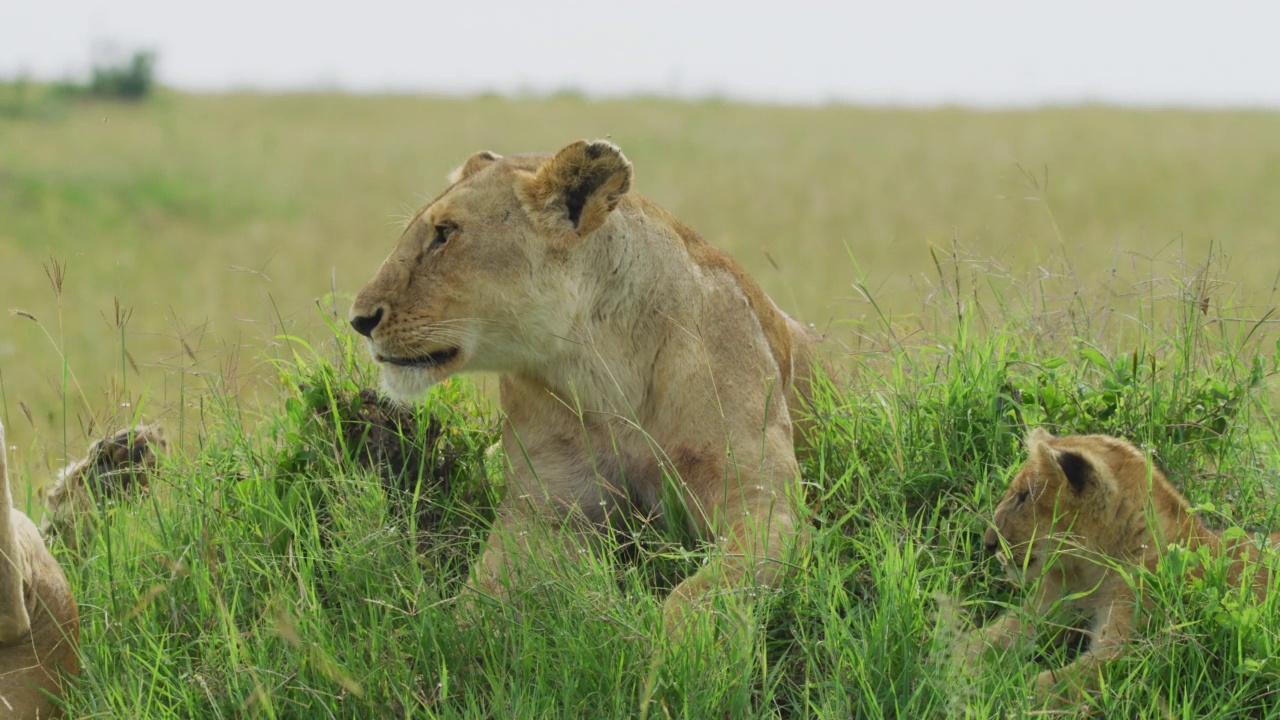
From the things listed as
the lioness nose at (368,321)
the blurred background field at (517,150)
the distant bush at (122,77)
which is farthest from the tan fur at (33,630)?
the distant bush at (122,77)

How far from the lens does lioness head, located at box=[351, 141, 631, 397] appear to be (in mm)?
4004

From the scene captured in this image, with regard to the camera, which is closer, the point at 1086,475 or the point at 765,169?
the point at 1086,475

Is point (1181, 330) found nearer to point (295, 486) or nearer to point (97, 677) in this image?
point (295, 486)

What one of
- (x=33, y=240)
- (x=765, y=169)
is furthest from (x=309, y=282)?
(x=765, y=169)

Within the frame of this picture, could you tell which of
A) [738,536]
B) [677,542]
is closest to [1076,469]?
[738,536]

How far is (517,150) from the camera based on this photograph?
2297cm

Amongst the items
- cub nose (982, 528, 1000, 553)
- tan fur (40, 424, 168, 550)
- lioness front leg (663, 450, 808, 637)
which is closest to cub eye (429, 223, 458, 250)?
lioness front leg (663, 450, 808, 637)

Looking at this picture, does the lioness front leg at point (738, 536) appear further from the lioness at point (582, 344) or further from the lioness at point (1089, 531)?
the lioness at point (1089, 531)

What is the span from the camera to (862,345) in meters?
5.55

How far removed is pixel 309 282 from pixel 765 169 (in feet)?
36.2

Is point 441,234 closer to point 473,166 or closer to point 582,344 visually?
point 473,166

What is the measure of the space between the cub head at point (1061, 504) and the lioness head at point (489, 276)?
1336mm

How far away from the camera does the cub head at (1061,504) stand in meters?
3.65

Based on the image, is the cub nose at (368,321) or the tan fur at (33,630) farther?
the cub nose at (368,321)
